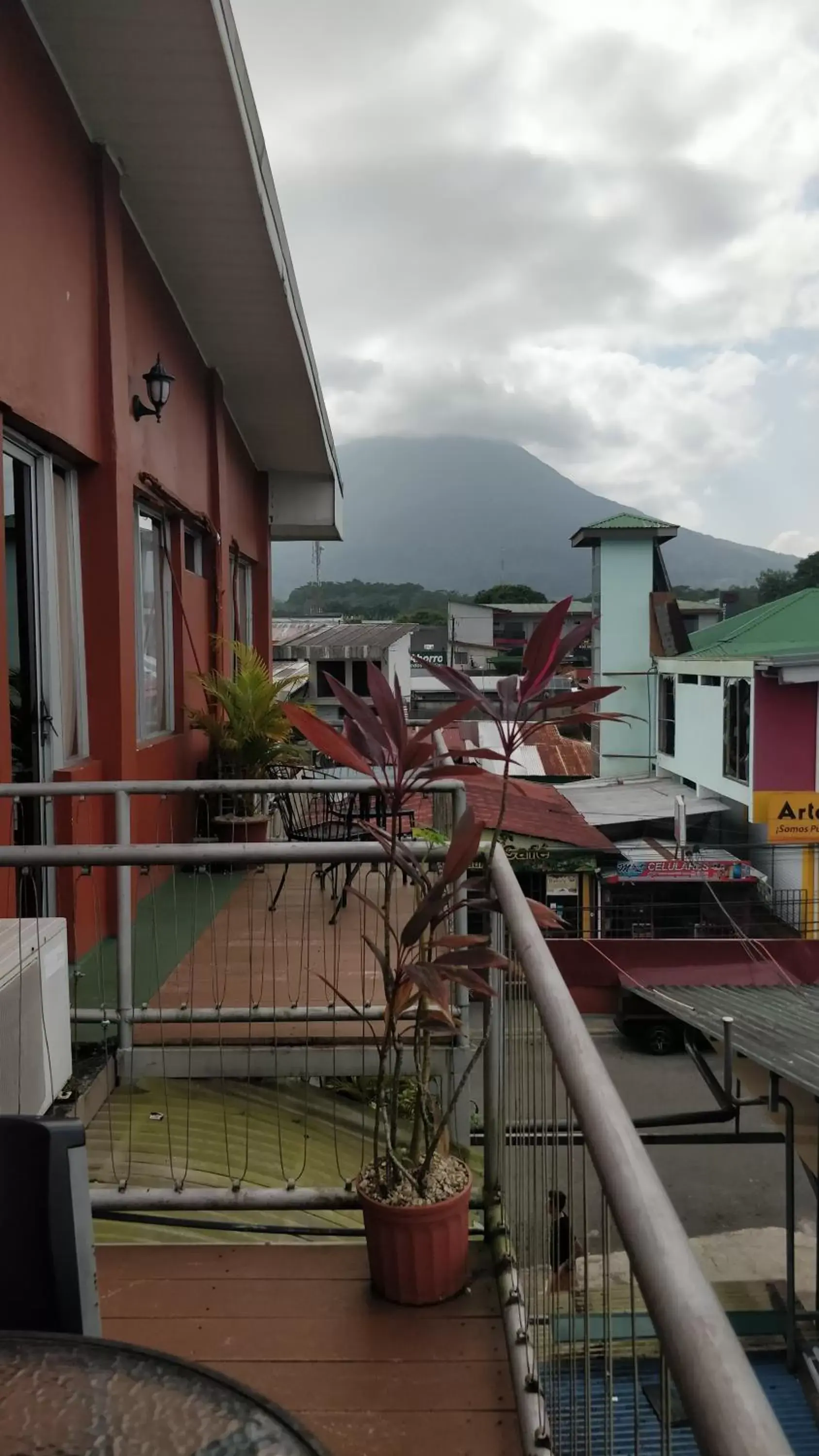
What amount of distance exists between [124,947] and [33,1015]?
903mm

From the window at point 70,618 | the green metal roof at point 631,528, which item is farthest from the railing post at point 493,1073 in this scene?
the green metal roof at point 631,528

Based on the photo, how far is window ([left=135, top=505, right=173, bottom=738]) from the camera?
709cm

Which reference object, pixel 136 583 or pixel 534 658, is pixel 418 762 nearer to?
pixel 534 658

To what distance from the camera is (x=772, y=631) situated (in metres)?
24.4

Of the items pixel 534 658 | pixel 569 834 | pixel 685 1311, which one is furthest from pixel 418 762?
pixel 569 834

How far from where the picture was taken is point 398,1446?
2055 millimetres

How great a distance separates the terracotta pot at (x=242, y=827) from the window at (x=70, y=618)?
1.97 metres

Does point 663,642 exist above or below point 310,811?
above

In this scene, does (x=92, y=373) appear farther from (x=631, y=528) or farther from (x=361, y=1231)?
(x=631, y=528)

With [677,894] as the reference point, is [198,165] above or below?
above

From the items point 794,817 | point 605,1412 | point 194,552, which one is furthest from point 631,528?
point 605,1412

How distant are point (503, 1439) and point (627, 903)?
1773 centimetres

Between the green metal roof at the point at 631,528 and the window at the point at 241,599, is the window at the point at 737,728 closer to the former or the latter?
the green metal roof at the point at 631,528

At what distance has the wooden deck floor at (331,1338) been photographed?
2.11 metres
